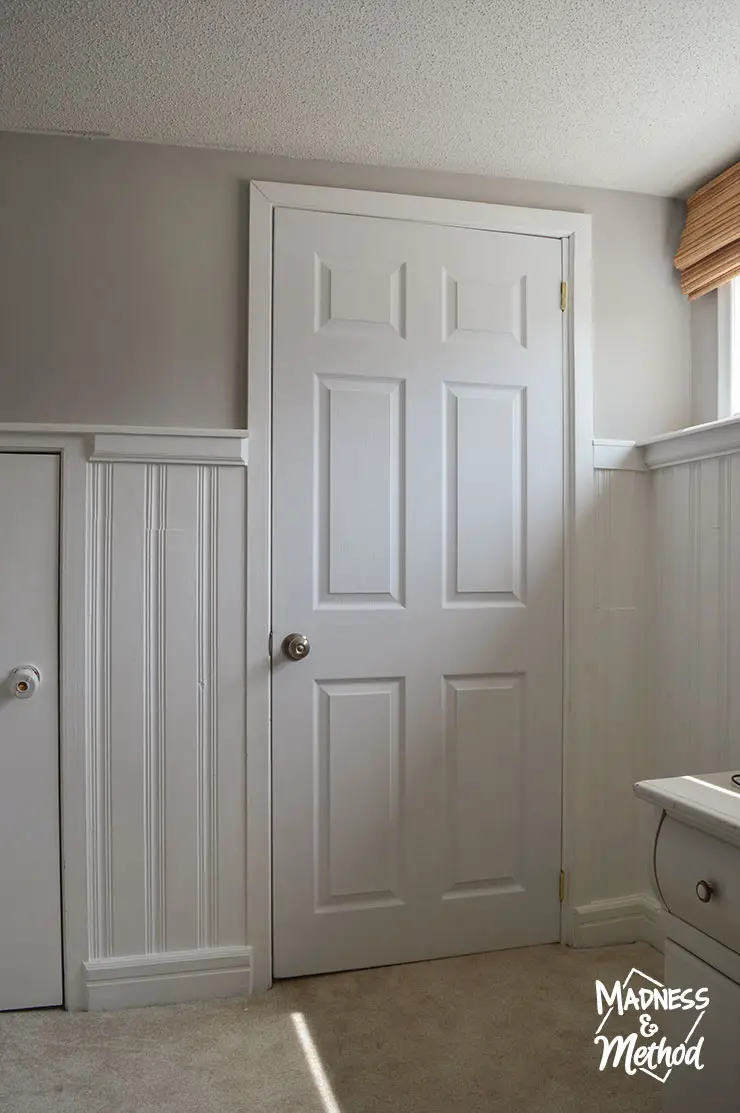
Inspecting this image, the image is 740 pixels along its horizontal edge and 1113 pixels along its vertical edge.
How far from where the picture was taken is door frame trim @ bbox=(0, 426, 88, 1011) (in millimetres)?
1960

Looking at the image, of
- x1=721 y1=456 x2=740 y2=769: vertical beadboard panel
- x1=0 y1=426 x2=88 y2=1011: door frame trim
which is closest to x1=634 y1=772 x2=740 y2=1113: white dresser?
x1=721 y1=456 x2=740 y2=769: vertical beadboard panel

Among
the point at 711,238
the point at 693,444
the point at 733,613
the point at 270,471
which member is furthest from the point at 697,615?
the point at 270,471

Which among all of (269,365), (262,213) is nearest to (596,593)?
(269,365)

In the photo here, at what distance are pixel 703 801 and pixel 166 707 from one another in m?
1.32

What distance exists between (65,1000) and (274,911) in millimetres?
553

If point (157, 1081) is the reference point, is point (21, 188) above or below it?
above

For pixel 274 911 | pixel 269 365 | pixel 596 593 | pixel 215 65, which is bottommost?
pixel 274 911

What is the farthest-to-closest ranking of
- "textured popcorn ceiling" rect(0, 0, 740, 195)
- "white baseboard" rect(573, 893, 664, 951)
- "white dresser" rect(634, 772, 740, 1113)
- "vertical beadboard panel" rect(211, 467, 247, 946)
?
"white baseboard" rect(573, 893, 664, 951) < "vertical beadboard panel" rect(211, 467, 247, 946) < "textured popcorn ceiling" rect(0, 0, 740, 195) < "white dresser" rect(634, 772, 740, 1113)

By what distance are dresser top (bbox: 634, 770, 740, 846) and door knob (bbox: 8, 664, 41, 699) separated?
1437 millimetres

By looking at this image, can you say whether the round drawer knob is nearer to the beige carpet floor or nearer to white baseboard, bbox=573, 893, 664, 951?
the beige carpet floor

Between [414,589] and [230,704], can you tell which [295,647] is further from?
[414,589]

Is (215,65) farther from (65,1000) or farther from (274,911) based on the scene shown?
(65,1000)

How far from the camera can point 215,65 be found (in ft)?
5.65

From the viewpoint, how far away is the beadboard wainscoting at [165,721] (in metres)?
1.98
